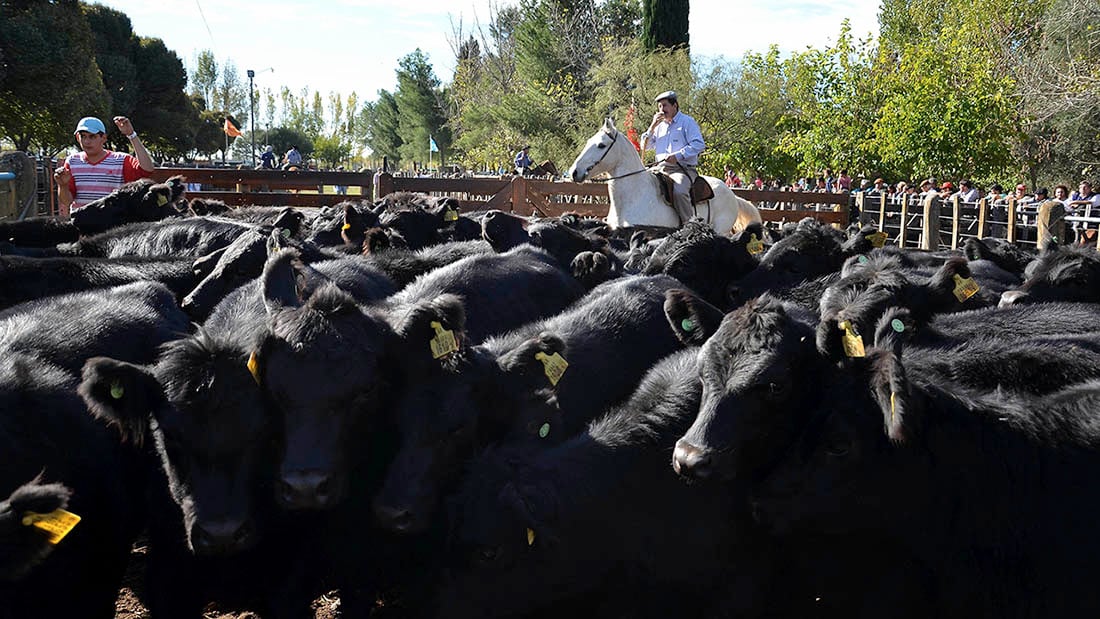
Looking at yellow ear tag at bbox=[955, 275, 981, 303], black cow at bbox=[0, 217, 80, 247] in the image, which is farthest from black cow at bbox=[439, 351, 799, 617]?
black cow at bbox=[0, 217, 80, 247]

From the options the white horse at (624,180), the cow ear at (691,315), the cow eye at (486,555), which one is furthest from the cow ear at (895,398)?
the white horse at (624,180)

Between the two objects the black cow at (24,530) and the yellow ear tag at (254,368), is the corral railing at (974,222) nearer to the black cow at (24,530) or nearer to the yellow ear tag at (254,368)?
the yellow ear tag at (254,368)

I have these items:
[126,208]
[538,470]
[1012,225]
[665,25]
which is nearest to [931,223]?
[1012,225]

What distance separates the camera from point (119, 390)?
3.32 meters

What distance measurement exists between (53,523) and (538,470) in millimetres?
1540

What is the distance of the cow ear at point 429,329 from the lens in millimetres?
3646

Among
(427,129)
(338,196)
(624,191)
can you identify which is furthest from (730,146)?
(427,129)

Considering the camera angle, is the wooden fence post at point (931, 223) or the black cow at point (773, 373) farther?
the wooden fence post at point (931, 223)

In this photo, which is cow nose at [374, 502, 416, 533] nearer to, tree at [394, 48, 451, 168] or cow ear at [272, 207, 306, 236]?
cow ear at [272, 207, 306, 236]

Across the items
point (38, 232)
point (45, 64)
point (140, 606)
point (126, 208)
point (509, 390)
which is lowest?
point (140, 606)

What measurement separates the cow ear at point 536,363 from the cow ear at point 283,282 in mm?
998

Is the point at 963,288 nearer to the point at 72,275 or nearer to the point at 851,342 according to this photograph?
the point at 851,342

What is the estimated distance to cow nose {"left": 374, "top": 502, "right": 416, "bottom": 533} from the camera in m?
3.31

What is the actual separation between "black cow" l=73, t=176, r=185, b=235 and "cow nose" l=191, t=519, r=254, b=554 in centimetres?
577
